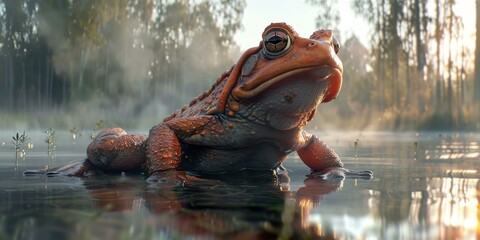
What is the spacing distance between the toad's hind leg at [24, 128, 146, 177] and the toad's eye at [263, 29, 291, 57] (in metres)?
1.52

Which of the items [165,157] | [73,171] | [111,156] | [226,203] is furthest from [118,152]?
[226,203]

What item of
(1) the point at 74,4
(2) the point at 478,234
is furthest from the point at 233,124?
(1) the point at 74,4

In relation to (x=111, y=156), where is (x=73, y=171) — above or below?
below

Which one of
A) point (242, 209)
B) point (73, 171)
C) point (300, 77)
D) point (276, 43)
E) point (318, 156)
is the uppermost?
point (276, 43)

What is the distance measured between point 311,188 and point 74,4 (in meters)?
24.5

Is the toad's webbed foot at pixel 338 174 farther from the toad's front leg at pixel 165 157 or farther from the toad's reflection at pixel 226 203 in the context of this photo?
the toad's front leg at pixel 165 157

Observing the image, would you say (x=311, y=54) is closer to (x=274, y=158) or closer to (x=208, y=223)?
(x=274, y=158)

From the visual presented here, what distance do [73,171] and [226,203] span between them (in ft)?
8.08

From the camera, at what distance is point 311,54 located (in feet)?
12.2

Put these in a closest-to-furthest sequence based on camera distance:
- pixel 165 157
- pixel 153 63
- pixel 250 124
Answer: pixel 165 157 → pixel 250 124 → pixel 153 63

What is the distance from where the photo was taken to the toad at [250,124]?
3.86m

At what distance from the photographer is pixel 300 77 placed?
3.84 m

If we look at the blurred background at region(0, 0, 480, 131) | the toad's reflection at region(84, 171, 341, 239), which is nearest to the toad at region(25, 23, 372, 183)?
the toad's reflection at region(84, 171, 341, 239)

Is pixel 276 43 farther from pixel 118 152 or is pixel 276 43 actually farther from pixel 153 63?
pixel 153 63
